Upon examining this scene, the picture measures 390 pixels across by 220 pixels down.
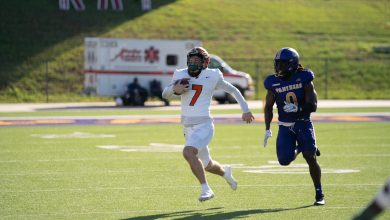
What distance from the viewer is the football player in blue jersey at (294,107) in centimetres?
973

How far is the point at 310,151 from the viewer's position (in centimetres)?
974

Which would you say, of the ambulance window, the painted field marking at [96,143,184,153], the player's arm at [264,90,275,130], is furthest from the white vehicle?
the player's arm at [264,90,275,130]

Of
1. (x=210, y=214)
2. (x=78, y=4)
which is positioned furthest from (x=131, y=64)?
(x=210, y=214)

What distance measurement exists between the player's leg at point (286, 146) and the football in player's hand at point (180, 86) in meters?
1.17

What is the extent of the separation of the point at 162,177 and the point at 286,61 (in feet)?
10.7

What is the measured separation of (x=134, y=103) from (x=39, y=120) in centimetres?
696

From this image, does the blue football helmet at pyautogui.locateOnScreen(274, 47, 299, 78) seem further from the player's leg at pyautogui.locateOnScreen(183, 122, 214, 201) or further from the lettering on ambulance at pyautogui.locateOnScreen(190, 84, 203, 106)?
the player's leg at pyautogui.locateOnScreen(183, 122, 214, 201)

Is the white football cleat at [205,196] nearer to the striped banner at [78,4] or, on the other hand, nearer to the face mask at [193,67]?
the face mask at [193,67]

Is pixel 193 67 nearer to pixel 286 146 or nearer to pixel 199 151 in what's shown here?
pixel 199 151

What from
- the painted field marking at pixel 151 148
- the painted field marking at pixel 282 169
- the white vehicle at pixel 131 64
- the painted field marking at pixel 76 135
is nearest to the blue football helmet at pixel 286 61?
the painted field marking at pixel 282 169

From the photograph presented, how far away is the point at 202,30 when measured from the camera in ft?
135

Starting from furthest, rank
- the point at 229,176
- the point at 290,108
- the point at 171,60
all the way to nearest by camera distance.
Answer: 1. the point at 171,60
2. the point at 229,176
3. the point at 290,108

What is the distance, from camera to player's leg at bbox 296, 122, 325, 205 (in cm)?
973

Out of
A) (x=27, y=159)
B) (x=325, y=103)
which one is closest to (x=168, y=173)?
(x=27, y=159)
